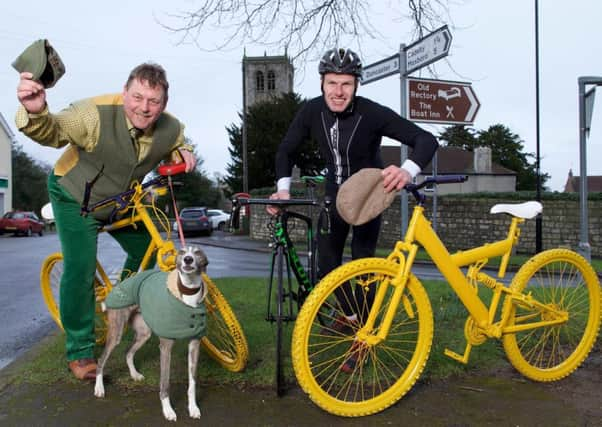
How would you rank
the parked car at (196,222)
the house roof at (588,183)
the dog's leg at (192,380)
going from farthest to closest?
the house roof at (588,183) < the parked car at (196,222) < the dog's leg at (192,380)

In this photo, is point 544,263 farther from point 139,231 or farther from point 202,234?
point 202,234

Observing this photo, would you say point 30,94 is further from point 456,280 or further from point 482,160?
point 482,160

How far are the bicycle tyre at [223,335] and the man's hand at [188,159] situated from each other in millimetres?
786

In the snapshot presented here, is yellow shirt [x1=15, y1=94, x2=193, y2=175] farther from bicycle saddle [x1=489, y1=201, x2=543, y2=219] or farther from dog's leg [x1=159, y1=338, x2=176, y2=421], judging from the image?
bicycle saddle [x1=489, y1=201, x2=543, y2=219]

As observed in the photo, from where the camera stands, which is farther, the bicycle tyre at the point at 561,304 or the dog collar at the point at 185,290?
the bicycle tyre at the point at 561,304

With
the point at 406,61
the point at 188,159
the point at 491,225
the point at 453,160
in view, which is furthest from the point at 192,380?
the point at 453,160

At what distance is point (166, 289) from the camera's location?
3.00 meters

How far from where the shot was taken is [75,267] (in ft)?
12.1

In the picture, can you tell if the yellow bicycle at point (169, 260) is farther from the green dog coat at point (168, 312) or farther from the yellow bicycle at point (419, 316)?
the yellow bicycle at point (419, 316)

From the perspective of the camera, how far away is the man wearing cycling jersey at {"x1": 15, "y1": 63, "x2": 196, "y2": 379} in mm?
3438

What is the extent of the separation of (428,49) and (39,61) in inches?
153

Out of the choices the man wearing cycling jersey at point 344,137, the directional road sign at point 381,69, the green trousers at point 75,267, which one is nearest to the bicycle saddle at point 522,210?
the man wearing cycling jersey at point 344,137

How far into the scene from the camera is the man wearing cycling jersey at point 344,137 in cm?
351

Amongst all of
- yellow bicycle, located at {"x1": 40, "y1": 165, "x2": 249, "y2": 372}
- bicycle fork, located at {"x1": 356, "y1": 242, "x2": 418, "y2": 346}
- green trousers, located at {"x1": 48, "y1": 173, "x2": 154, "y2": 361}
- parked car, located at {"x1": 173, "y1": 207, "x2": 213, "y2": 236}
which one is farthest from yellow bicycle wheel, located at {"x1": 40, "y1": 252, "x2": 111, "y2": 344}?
parked car, located at {"x1": 173, "y1": 207, "x2": 213, "y2": 236}
